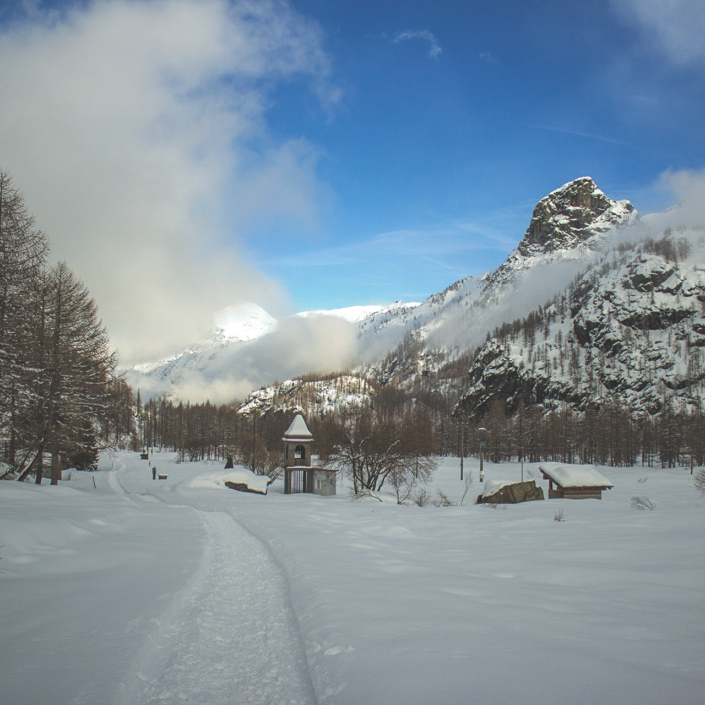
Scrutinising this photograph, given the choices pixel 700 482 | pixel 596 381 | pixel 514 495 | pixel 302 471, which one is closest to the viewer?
pixel 514 495

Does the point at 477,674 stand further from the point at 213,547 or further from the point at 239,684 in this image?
the point at 213,547

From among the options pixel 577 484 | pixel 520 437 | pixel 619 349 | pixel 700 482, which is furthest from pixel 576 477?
pixel 619 349

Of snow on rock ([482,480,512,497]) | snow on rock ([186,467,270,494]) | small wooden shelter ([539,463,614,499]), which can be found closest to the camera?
snow on rock ([482,480,512,497])

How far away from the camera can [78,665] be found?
4188 millimetres

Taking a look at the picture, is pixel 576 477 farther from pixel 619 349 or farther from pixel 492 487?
pixel 619 349

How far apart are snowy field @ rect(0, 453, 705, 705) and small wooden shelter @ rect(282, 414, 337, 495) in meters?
20.8

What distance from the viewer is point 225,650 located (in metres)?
5.11

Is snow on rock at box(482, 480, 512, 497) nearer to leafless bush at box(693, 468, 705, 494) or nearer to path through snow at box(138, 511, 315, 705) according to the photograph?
leafless bush at box(693, 468, 705, 494)

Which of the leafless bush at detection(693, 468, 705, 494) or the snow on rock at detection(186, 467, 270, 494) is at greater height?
the leafless bush at detection(693, 468, 705, 494)

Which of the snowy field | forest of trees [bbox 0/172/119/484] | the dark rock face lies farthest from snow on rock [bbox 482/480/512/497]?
forest of trees [bbox 0/172/119/484]

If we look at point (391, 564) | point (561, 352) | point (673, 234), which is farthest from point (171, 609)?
point (673, 234)

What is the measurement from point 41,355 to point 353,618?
77.1 ft

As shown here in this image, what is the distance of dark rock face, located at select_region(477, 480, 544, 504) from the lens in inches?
845

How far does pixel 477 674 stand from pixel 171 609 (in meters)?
4.55
